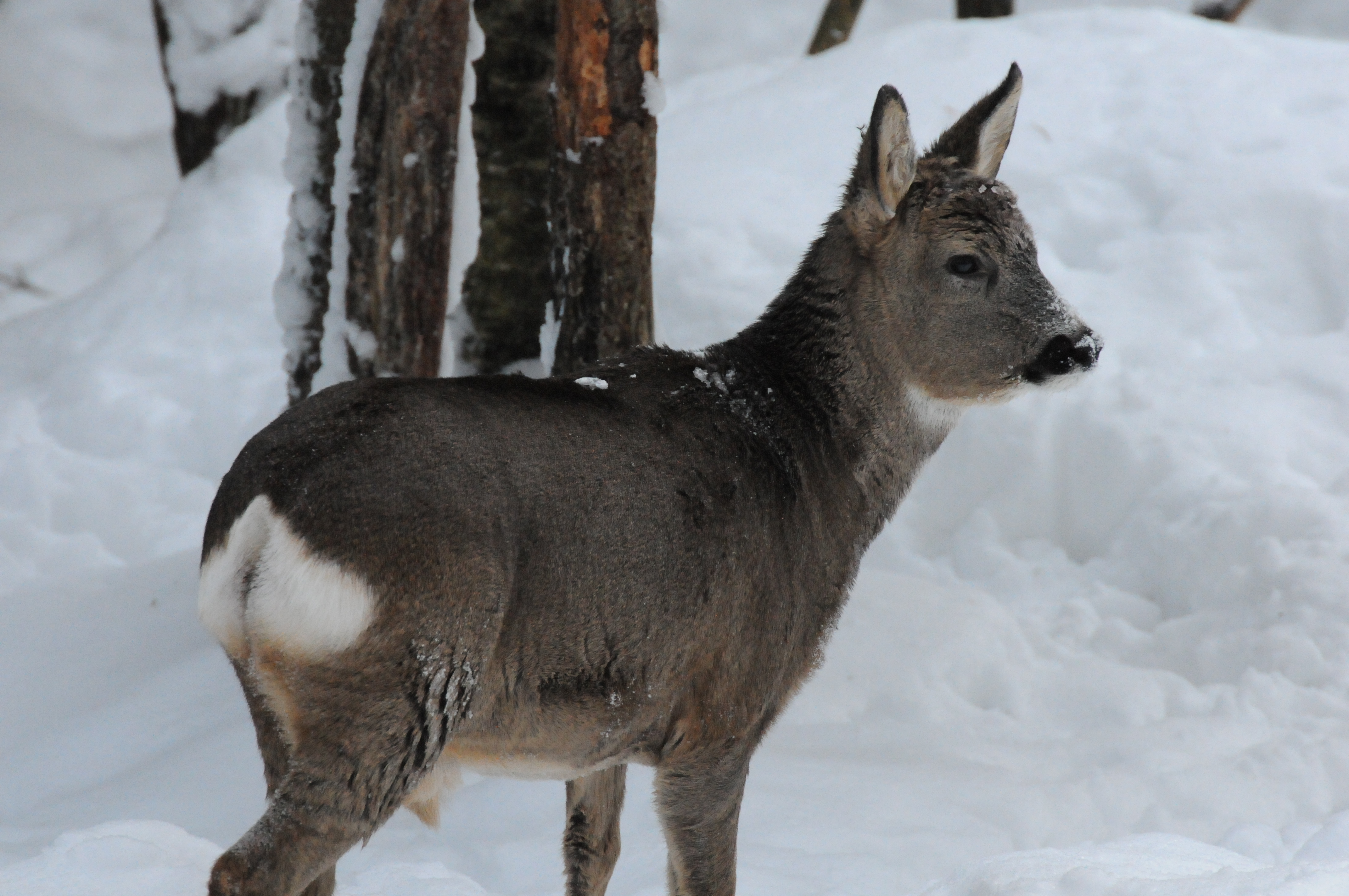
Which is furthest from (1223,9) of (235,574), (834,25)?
(235,574)

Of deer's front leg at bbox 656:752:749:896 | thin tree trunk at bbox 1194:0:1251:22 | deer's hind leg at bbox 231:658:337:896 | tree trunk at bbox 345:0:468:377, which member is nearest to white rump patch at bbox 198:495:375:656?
deer's hind leg at bbox 231:658:337:896

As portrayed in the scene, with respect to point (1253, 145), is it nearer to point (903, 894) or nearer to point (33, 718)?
point (903, 894)

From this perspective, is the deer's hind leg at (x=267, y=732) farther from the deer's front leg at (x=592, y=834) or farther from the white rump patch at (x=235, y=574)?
the deer's front leg at (x=592, y=834)

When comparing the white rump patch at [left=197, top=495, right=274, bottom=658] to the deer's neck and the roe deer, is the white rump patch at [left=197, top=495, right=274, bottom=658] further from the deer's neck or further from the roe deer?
the deer's neck

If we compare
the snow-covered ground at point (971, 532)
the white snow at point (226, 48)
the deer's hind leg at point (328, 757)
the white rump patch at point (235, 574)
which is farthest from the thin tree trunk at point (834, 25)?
the deer's hind leg at point (328, 757)

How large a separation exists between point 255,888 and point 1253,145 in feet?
25.8

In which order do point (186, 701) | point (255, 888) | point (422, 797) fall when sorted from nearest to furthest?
point (255, 888)
point (422, 797)
point (186, 701)

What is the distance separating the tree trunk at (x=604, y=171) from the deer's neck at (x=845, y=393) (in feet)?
3.90

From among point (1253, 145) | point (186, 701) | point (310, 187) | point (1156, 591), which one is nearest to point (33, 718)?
point (186, 701)

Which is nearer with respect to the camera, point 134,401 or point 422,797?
point 422,797

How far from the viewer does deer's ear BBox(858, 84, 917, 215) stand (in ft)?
11.9

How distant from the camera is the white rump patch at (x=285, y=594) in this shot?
Result: 2.79m

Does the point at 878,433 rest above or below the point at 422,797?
above

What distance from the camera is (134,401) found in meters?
8.88
